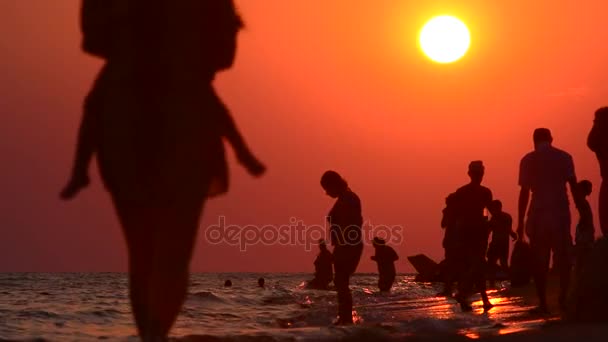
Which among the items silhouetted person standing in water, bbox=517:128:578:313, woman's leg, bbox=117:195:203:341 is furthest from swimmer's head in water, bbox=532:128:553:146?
woman's leg, bbox=117:195:203:341

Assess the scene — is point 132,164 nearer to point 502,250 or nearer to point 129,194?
point 129,194

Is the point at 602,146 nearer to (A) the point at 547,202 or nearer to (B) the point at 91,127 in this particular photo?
(A) the point at 547,202

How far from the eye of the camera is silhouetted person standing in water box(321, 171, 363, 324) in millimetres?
11859

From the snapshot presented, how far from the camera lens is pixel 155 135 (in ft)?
16.8

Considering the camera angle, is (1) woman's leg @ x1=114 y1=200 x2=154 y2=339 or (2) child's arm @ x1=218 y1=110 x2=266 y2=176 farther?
(2) child's arm @ x1=218 y1=110 x2=266 y2=176

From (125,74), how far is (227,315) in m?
13.2

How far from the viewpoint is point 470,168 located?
13.9 meters

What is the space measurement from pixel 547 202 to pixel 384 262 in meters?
16.3

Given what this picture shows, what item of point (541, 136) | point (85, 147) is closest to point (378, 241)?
point (541, 136)

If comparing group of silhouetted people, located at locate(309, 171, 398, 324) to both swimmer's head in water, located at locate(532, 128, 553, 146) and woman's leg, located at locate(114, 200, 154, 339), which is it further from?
woman's leg, located at locate(114, 200, 154, 339)

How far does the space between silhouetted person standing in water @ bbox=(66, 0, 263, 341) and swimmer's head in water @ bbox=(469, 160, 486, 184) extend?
8872 mm

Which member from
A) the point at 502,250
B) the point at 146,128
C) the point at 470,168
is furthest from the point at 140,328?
the point at 502,250

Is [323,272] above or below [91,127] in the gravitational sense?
above

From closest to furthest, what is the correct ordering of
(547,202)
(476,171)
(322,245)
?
(547,202) < (476,171) < (322,245)
